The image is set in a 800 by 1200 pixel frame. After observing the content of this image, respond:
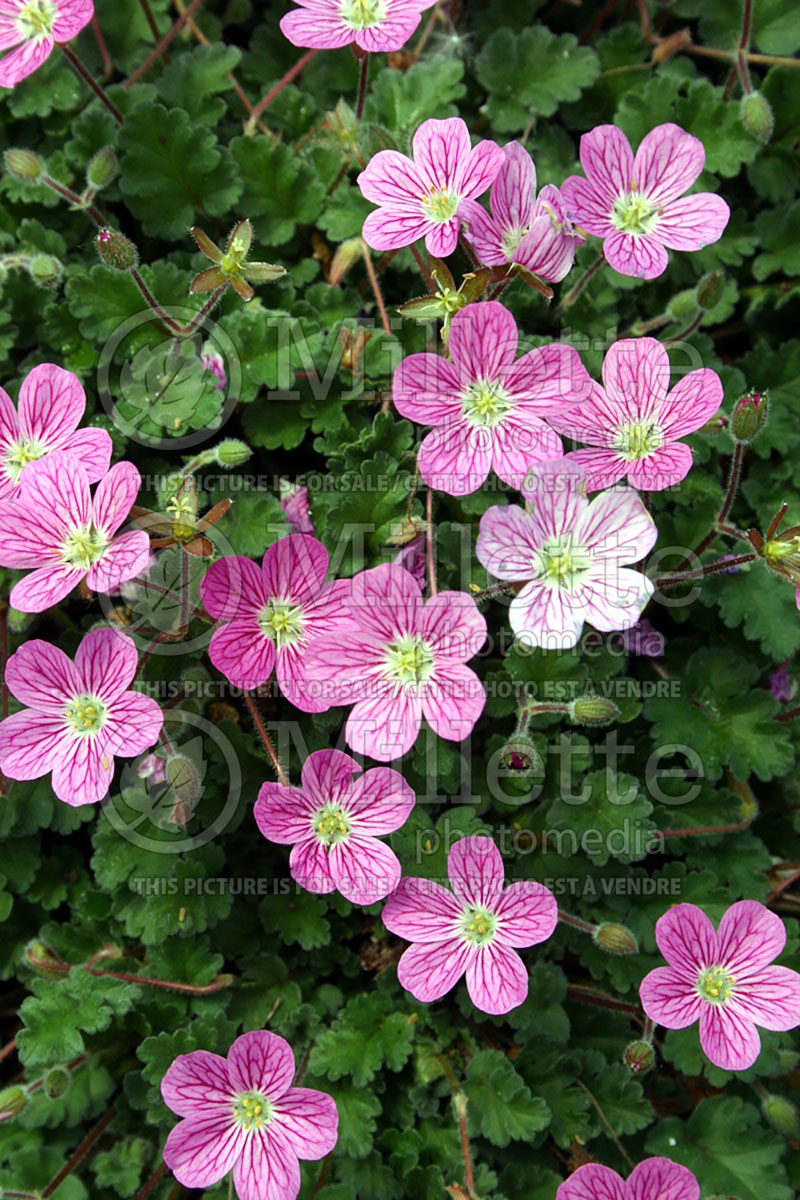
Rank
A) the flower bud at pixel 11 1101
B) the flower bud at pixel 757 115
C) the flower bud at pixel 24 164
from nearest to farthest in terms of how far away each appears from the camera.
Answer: the flower bud at pixel 11 1101 → the flower bud at pixel 24 164 → the flower bud at pixel 757 115

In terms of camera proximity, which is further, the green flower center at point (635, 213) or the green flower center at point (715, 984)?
the green flower center at point (635, 213)

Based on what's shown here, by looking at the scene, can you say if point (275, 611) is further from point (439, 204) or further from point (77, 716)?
point (439, 204)

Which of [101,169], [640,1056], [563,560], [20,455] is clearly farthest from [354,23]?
[640,1056]

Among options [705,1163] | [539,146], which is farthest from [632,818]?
[539,146]

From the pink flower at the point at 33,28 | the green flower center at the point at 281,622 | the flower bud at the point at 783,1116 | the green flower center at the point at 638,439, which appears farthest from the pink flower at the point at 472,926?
the pink flower at the point at 33,28

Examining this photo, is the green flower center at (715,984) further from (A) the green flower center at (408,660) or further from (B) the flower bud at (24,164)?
(B) the flower bud at (24,164)

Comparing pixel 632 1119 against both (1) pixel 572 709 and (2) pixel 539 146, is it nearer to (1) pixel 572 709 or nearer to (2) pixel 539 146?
(1) pixel 572 709
